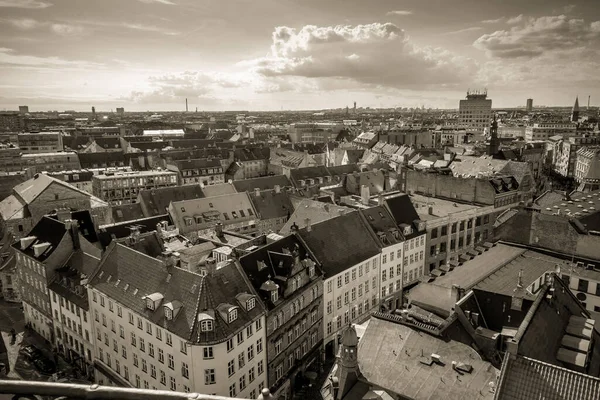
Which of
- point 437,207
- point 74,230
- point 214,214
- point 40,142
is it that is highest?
point 40,142

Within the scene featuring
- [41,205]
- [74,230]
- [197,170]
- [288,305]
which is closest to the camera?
[288,305]

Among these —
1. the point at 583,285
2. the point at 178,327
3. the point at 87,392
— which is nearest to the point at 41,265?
the point at 178,327

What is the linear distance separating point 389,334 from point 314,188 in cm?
6584

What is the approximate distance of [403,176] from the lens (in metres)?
95.1

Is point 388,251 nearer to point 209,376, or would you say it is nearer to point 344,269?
point 344,269

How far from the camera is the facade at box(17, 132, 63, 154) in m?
172

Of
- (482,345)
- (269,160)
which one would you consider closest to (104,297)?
(482,345)

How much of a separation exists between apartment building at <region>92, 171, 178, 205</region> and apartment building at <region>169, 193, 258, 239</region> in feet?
127

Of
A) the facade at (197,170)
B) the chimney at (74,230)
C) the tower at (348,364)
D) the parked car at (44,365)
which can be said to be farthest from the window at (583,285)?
the facade at (197,170)

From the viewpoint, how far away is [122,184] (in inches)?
4193

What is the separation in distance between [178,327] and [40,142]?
168430 mm

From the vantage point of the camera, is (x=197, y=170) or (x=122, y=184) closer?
(x=122, y=184)

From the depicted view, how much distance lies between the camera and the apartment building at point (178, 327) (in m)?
37.3

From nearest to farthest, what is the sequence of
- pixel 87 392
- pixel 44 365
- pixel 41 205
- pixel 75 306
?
1. pixel 87 392
2. pixel 75 306
3. pixel 44 365
4. pixel 41 205
